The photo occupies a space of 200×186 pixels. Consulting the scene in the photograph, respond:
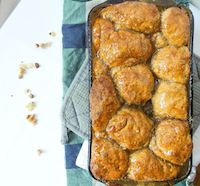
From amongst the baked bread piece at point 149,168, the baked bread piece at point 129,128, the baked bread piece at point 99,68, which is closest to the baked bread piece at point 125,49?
the baked bread piece at point 99,68

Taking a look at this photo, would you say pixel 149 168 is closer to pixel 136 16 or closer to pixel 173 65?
pixel 173 65

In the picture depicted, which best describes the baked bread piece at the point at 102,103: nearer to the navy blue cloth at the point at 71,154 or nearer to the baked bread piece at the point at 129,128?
the baked bread piece at the point at 129,128

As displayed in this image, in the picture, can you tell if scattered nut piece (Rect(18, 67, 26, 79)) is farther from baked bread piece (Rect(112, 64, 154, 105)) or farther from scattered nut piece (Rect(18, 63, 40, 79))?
baked bread piece (Rect(112, 64, 154, 105))

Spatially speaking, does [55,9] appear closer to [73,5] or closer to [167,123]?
[73,5]

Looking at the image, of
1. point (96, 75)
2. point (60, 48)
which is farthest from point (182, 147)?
point (60, 48)

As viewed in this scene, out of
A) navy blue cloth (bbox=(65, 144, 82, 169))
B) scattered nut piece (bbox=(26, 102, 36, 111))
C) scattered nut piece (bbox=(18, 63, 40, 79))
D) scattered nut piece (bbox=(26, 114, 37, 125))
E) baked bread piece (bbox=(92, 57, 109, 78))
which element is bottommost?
navy blue cloth (bbox=(65, 144, 82, 169))

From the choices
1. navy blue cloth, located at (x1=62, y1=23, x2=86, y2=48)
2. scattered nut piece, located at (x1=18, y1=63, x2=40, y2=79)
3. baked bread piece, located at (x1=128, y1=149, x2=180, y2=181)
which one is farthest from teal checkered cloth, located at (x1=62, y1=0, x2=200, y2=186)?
baked bread piece, located at (x1=128, y1=149, x2=180, y2=181)
